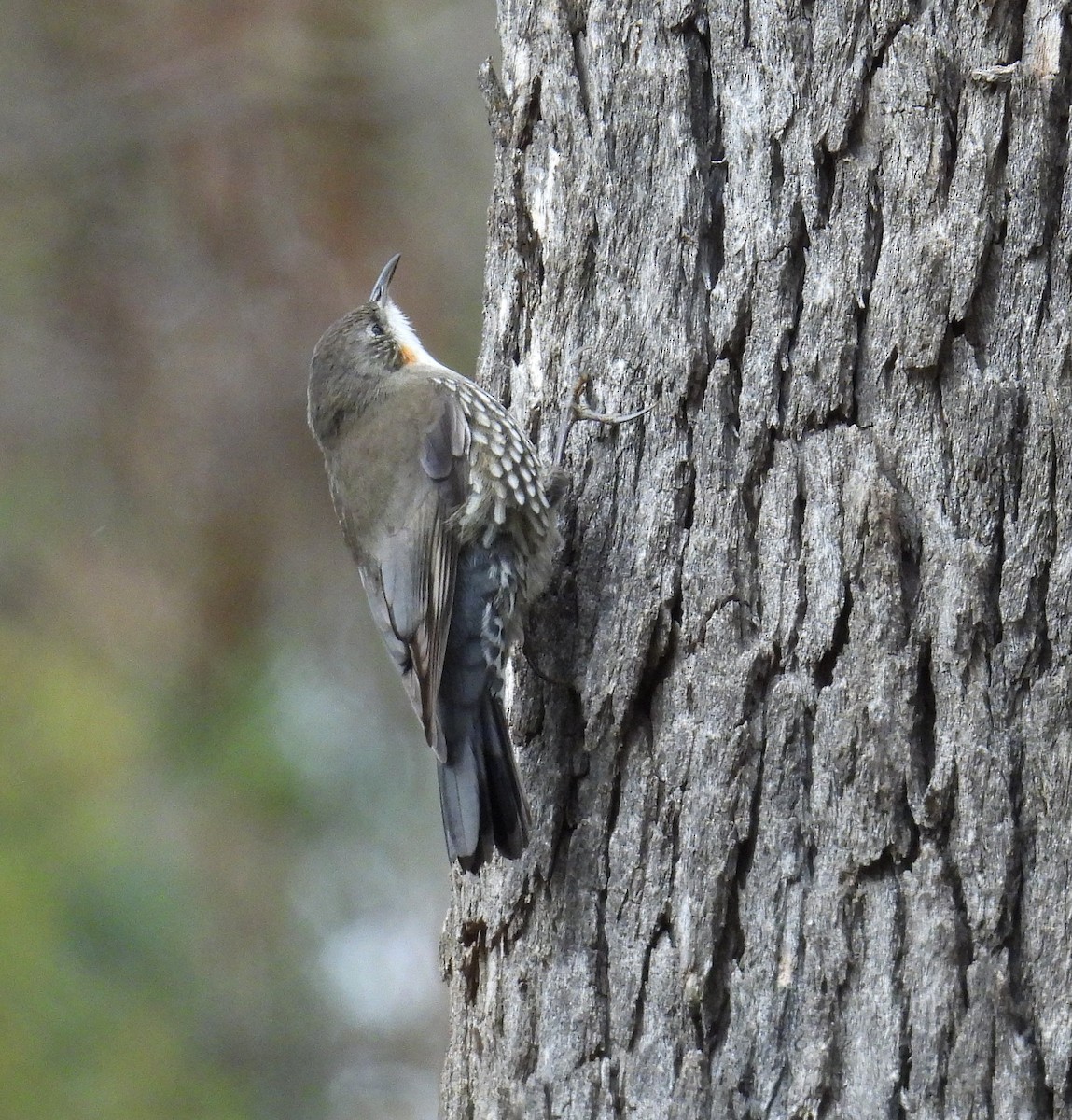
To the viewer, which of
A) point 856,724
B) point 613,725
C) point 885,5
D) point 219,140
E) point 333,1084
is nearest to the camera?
point 856,724

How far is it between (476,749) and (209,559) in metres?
3.15

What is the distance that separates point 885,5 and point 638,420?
2.84ft

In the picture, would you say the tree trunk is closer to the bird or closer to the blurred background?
the bird

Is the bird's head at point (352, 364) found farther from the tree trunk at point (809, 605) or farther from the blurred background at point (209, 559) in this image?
the blurred background at point (209, 559)

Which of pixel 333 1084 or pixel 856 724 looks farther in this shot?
pixel 333 1084

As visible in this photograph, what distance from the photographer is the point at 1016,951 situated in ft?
6.69

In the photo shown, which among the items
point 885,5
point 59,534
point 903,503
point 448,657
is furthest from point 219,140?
point 903,503

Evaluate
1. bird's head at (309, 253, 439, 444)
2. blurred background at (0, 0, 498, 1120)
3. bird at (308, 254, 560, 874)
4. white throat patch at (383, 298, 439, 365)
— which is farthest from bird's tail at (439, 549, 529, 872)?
blurred background at (0, 0, 498, 1120)

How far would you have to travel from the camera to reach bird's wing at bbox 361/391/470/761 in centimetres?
303

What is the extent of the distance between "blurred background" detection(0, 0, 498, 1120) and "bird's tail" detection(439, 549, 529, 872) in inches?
108

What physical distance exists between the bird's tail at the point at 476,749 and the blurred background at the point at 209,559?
2735 mm

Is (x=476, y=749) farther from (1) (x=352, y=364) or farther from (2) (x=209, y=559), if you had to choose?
(2) (x=209, y=559)

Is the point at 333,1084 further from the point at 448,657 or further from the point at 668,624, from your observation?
the point at 668,624

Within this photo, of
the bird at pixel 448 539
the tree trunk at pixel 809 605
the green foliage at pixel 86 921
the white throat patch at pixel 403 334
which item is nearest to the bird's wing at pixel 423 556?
the bird at pixel 448 539
